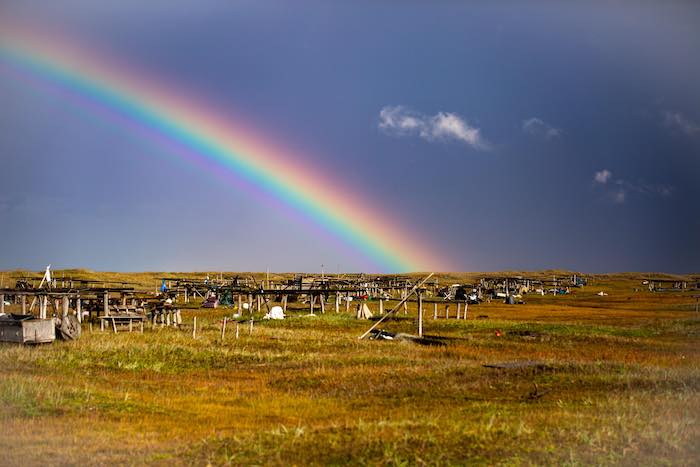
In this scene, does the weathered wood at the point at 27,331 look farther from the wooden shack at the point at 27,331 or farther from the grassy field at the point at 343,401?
the grassy field at the point at 343,401

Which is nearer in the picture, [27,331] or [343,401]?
[343,401]

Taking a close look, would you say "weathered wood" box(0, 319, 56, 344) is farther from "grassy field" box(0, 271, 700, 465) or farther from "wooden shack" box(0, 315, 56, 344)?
"grassy field" box(0, 271, 700, 465)

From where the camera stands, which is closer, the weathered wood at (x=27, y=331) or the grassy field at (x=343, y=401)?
the grassy field at (x=343, y=401)

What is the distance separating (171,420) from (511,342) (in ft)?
72.5

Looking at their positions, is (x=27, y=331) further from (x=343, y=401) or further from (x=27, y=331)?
(x=343, y=401)

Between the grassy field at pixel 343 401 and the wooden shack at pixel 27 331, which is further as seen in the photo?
the wooden shack at pixel 27 331

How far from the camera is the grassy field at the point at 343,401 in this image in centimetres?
1180

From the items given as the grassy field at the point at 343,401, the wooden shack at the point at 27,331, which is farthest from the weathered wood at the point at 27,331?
the grassy field at the point at 343,401

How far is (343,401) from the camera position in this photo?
1861cm

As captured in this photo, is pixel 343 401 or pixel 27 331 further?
pixel 27 331

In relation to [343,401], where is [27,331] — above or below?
above

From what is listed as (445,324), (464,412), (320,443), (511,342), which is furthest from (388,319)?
(320,443)

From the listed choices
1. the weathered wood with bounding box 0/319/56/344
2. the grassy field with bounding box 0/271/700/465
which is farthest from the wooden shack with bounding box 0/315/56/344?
the grassy field with bounding box 0/271/700/465

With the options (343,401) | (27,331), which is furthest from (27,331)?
(343,401)
